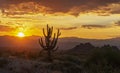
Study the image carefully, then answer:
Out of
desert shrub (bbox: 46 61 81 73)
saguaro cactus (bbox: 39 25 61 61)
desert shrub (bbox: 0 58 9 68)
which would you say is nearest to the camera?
desert shrub (bbox: 0 58 9 68)

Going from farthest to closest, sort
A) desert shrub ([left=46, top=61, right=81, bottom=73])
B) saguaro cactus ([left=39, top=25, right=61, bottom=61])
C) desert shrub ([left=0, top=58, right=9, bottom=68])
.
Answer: saguaro cactus ([left=39, top=25, right=61, bottom=61]) < desert shrub ([left=46, top=61, right=81, bottom=73]) < desert shrub ([left=0, top=58, right=9, bottom=68])

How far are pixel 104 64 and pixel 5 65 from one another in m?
8.69

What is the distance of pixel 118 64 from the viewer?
35.1 meters

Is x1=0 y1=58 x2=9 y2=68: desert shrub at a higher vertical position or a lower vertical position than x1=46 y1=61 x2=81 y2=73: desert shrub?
higher

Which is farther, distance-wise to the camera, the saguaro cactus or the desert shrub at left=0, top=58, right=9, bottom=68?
the saguaro cactus

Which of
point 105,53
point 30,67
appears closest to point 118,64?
point 105,53

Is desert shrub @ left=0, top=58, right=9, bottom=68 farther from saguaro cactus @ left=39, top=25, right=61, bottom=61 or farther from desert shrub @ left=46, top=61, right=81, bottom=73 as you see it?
saguaro cactus @ left=39, top=25, right=61, bottom=61

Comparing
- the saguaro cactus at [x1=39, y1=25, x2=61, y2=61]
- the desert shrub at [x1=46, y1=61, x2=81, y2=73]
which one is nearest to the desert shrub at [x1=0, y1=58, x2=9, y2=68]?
the desert shrub at [x1=46, y1=61, x2=81, y2=73]

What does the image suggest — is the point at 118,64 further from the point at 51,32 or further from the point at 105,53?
the point at 51,32

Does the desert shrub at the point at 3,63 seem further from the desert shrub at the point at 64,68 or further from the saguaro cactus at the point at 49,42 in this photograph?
the saguaro cactus at the point at 49,42

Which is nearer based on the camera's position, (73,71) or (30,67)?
(30,67)

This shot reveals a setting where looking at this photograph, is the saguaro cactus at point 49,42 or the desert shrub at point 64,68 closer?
the desert shrub at point 64,68

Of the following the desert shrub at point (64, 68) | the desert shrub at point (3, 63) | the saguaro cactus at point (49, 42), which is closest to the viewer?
the desert shrub at point (3, 63)

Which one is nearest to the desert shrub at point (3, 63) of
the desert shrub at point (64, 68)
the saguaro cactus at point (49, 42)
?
the desert shrub at point (64, 68)
